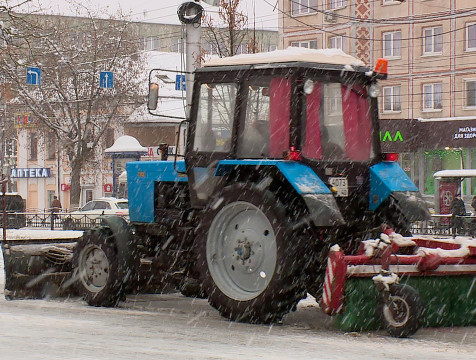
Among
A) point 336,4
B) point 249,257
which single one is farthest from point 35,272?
point 336,4

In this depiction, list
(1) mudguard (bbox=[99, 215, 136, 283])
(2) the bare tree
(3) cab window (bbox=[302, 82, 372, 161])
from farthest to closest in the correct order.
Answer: (2) the bare tree < (1) mudguard (bbox=[99, 215, 136, 283]) < (3) cab window (bbox=[302, 82, 372, 161])

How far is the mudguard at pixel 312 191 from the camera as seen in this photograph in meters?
9.75

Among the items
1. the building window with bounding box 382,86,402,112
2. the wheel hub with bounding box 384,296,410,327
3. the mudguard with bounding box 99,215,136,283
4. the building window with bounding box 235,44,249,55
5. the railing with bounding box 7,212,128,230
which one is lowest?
the railing with bounding box 7,212,128,230

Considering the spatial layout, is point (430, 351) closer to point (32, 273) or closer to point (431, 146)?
point (32, 273)

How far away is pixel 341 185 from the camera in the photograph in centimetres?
1072

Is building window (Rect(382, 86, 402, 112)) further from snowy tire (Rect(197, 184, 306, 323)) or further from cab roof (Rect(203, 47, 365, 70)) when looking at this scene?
snowy tire (Rect(197, 184, 306, 323))

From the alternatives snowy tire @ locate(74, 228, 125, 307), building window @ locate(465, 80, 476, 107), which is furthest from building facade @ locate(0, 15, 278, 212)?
snowy tire @ locate(74, 228, 125, 307)

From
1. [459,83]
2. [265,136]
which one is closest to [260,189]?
[265,136]

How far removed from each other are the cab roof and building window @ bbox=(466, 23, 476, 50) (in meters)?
37.6

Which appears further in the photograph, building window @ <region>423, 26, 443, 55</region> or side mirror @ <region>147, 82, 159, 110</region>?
building window @ <region>423, 26, 443, 55</region>

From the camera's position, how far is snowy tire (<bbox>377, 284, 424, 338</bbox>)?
30.8ft

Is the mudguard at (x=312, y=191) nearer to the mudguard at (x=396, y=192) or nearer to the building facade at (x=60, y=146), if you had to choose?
the mudguard at (x=396, y=192)

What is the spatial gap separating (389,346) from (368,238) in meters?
2.27

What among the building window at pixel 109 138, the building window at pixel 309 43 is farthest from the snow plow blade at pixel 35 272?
the building window at pixel 109 138
